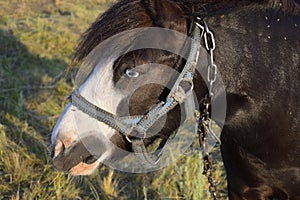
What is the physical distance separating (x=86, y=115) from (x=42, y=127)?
2.30 meters

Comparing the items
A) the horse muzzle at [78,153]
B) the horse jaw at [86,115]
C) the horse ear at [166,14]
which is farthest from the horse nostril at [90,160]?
the horse ear at [166,14]

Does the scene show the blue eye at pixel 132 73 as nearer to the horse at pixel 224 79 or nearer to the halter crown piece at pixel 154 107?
the horse at pixel 224 79

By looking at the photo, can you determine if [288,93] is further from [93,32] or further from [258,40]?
[93,32]

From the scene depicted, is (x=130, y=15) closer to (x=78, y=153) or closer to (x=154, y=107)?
(x=154, y=107)

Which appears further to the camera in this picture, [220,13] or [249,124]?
[249,124]

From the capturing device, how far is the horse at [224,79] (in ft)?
5.69

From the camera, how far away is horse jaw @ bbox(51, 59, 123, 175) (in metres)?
1.75

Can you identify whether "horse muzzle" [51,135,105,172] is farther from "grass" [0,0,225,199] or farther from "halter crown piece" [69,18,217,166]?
"grass" [0,0,225,199]

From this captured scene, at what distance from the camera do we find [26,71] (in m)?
5.04

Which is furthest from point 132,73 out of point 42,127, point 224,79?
point 42,127

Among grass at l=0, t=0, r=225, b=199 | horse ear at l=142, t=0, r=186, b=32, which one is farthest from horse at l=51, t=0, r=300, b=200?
grass at l=0, t=0, r=225, b=199

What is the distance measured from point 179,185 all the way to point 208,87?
130 cm

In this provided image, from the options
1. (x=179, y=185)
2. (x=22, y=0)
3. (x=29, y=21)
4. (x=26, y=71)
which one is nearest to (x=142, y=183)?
(x=179, y=185)

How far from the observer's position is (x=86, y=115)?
69.9 inches
